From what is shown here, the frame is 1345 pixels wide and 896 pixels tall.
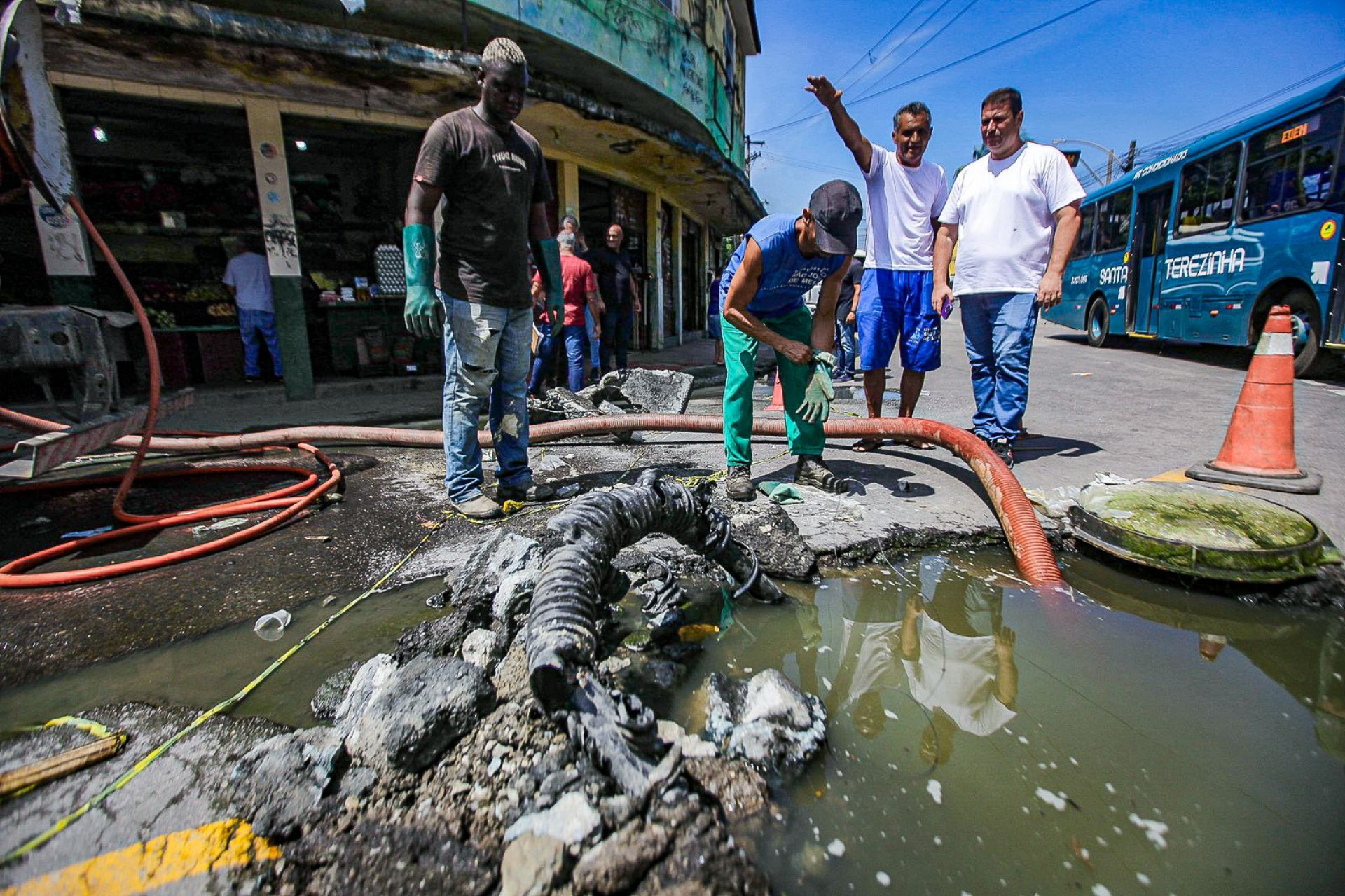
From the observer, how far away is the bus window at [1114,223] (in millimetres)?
10406

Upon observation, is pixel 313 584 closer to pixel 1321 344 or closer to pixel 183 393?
pixel 183 393

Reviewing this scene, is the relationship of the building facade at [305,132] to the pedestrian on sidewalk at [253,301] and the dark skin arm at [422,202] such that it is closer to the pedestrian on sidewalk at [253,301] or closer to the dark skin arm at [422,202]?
the pedestrian on sidewalk at [253,301]

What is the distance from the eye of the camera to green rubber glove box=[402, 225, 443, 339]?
8.41ft

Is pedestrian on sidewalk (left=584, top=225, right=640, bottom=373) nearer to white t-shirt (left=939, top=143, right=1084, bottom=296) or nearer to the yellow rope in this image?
white t-shirt (left=939, top=143, right=1084, bottom=296)

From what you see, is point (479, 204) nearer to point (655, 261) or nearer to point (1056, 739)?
point (1056, 739)

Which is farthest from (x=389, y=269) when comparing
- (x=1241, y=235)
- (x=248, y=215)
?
(x=1241, y=235)

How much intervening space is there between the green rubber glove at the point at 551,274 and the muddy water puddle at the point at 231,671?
1.87m

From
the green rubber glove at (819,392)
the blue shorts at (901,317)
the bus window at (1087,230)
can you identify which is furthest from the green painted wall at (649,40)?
the bus window at (1087,230)

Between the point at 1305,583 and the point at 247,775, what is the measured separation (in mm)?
3112

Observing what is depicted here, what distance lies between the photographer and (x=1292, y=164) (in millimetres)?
6957

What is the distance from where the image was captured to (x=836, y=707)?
4.98 feet

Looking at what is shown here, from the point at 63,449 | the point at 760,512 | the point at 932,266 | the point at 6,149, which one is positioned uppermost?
the point at 6,149

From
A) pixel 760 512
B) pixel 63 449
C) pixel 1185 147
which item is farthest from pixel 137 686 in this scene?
pixel 1185 147

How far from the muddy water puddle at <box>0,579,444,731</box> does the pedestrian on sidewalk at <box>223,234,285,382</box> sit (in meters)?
5.63
